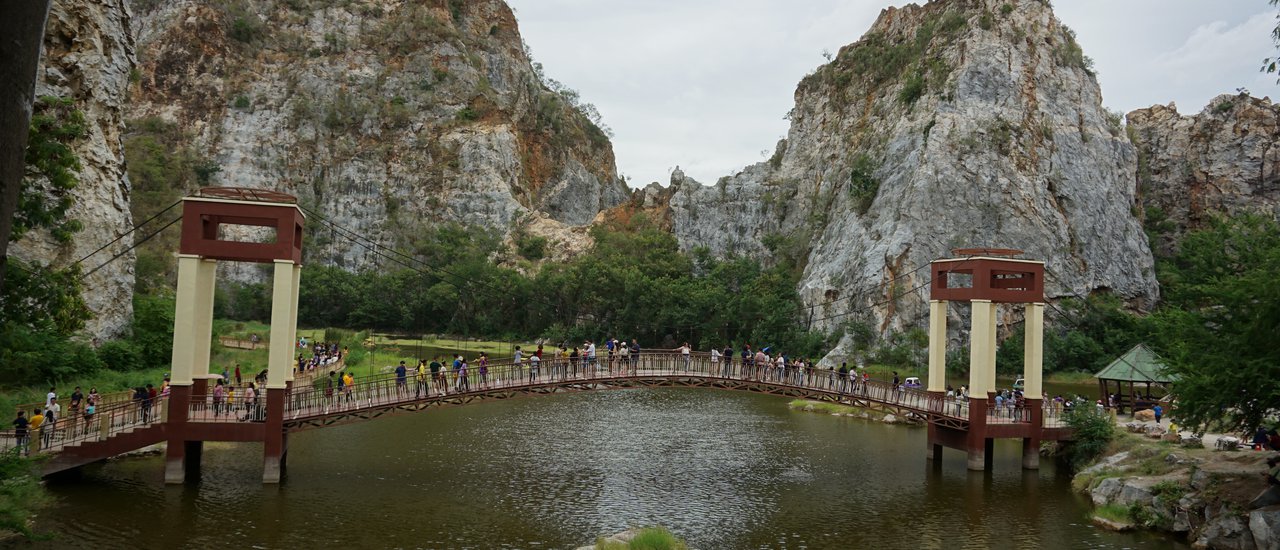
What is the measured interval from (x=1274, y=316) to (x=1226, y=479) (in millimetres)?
3978

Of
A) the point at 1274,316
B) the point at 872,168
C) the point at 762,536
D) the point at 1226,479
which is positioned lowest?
the point at 762,536

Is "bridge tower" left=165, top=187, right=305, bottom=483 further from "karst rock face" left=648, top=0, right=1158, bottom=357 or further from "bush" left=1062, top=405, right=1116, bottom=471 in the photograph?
"karst rock face" left=648, top=0, right=1158, bottom=357

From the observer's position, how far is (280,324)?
2044cm

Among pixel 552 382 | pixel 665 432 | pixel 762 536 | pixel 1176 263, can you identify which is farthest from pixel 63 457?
pixel 1176 263

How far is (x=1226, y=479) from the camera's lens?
1816 centimetres

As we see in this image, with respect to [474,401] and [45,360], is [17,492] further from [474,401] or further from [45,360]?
[45,360]

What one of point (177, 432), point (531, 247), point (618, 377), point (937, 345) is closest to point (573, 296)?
point (531, 247)

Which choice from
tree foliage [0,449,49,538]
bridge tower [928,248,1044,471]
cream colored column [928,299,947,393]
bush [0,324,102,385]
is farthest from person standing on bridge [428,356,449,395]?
cream colored column [928,299,947,393]

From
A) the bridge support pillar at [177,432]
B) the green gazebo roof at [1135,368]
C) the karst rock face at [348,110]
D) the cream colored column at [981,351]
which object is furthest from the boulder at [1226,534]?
the karst rock face at [348,110]

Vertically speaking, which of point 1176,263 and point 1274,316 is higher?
point 1176,263

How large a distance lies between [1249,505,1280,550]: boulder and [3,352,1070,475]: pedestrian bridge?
26.9 feet

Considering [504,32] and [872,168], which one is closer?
[872,168]

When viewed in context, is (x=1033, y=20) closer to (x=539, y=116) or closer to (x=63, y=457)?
(x=539, y=116)

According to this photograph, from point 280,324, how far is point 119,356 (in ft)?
52.2
